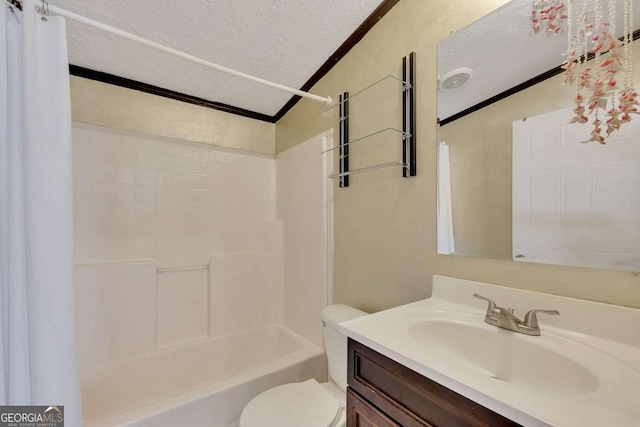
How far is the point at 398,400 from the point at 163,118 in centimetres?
217

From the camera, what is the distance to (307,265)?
1.99 meters

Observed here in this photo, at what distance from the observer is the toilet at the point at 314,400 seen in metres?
1.10

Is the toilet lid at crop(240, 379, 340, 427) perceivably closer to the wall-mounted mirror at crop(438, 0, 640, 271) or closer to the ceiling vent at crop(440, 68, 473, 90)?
the wall-mounted mirror at crop(438, 0, 640, 271)

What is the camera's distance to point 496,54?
1016 mm

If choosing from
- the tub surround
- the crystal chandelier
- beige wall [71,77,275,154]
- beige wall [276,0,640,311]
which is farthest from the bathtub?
the crystal chandelier

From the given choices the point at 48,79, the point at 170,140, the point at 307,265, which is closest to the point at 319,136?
the point at 307,265

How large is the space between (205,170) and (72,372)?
1493 millimetres

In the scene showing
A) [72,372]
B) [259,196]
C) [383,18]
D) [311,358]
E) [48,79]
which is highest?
[383,18]

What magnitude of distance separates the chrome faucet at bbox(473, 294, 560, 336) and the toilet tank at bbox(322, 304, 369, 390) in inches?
24.8

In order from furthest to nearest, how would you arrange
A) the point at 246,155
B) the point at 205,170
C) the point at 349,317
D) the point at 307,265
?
the point at 246,155 → the point at 205,170 → the point at 307,265 → the point at 349,317

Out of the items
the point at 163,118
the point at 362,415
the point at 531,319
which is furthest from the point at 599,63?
the point at 163,118

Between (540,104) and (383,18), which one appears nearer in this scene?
(540,104)

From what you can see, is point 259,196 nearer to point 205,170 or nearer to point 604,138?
point 205,170

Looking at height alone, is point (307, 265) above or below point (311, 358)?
above
